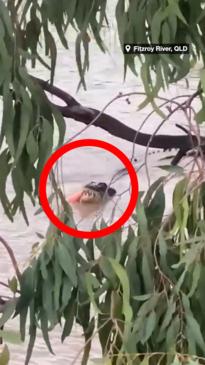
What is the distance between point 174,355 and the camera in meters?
1.37

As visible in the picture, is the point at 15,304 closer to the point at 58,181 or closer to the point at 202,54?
the point at 58,181

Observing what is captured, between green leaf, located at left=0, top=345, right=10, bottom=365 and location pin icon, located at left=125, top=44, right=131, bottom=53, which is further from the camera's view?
green leaf, located at left=0, top=345, right=10, bottom=365

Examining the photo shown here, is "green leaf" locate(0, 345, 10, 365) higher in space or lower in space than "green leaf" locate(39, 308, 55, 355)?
lower

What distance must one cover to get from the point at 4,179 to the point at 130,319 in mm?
335

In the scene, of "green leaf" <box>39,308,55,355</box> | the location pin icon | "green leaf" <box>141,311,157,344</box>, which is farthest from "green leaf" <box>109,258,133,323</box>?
the location pin icon

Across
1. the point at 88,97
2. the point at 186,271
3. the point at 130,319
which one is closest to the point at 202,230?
the point at 186,271

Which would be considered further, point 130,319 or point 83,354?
point 83,354

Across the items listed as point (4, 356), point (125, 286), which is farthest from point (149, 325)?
point (4, 356)

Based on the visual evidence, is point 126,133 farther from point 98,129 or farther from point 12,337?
point 12,337

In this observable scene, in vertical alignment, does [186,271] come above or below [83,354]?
above
